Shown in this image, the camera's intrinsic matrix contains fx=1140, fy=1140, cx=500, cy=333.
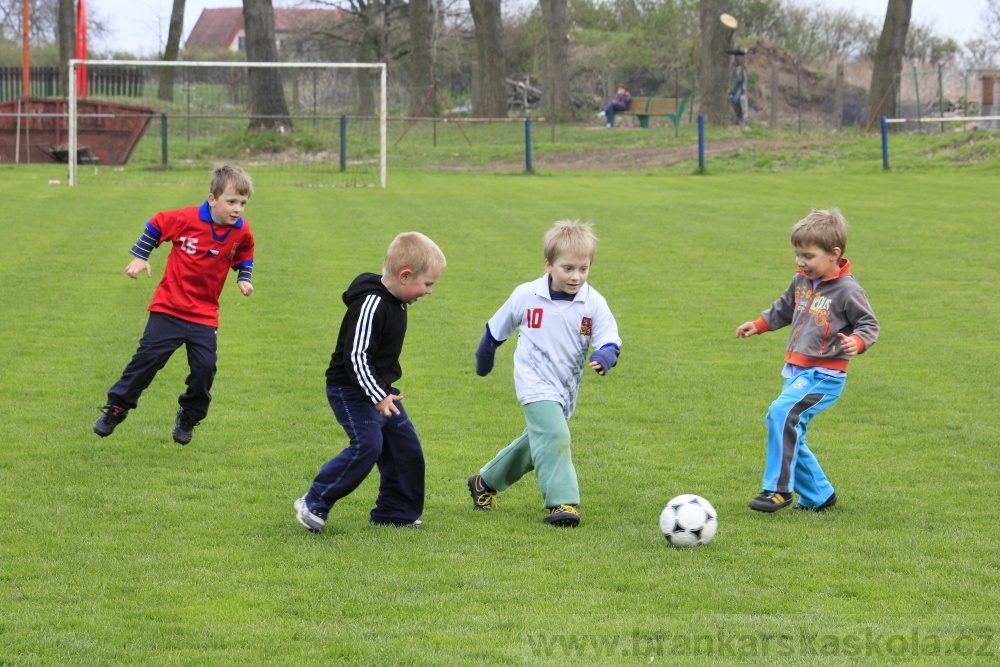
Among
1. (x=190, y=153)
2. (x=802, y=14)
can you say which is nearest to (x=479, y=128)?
(x=190, y=153)

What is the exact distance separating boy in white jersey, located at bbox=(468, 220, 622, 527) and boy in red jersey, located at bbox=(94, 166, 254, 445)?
1933mm

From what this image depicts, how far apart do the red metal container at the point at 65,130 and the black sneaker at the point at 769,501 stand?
951 inches

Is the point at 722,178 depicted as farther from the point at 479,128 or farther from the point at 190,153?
the point at 190,153

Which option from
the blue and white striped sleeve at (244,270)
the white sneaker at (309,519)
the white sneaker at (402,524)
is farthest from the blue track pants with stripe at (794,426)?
the blue and white striped sleeve at (244,270)

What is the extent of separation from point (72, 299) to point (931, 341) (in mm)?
8082

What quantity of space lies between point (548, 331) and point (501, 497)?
102 centimetres

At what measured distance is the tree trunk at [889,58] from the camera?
3228cm

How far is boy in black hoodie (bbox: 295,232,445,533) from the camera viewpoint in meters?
4.88

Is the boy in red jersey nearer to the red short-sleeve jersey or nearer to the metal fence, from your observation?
the red short-sleeve jersey

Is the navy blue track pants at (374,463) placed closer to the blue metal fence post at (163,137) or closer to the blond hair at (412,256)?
the blond hair at (412,256)

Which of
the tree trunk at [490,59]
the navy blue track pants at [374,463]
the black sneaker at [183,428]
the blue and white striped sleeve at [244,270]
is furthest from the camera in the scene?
the tree trunk at [490,59]

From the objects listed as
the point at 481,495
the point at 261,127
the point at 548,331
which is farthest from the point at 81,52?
the point at 548,331

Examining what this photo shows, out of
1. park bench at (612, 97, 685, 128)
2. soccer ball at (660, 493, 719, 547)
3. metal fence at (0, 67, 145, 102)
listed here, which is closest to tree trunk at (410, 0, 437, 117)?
park bench at (612, 97, 685, 128)

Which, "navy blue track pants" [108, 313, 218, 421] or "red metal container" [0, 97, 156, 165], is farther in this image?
"red metal container" [0, 97, 156, 165]
